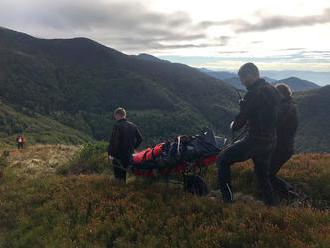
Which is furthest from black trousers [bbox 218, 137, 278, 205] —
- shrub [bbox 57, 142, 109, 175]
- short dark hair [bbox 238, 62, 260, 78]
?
shrub [bbox 57, 142, 109, 175]

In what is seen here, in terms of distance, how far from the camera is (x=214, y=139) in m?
11.9

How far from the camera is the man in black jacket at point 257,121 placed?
9.79 m

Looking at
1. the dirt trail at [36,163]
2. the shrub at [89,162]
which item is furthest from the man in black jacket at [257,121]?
the dirt trail at [36,163]

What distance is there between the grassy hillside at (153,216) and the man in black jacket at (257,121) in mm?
1101

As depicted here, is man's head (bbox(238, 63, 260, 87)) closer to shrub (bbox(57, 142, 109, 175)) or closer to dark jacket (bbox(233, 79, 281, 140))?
dark jacket (bbox(233, 79, 281, 140))

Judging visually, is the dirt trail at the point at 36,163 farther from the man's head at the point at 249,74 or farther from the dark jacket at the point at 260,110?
the man's head at the point at 249,74

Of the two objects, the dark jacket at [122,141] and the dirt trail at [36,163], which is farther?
the dirt trail at [36,163]

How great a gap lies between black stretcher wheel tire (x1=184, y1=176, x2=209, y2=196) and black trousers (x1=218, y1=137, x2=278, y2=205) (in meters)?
1.36

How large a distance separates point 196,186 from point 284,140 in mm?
2733

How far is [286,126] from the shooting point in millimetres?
11664

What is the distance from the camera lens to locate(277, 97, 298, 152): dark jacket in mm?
11584

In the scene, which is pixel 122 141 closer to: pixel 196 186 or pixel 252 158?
pixel 196 186

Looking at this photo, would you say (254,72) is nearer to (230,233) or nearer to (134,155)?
(230,233)

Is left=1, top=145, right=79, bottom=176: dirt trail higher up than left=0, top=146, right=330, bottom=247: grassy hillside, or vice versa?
left=0, top=146, right=330, bottom=247: grassy hillside
